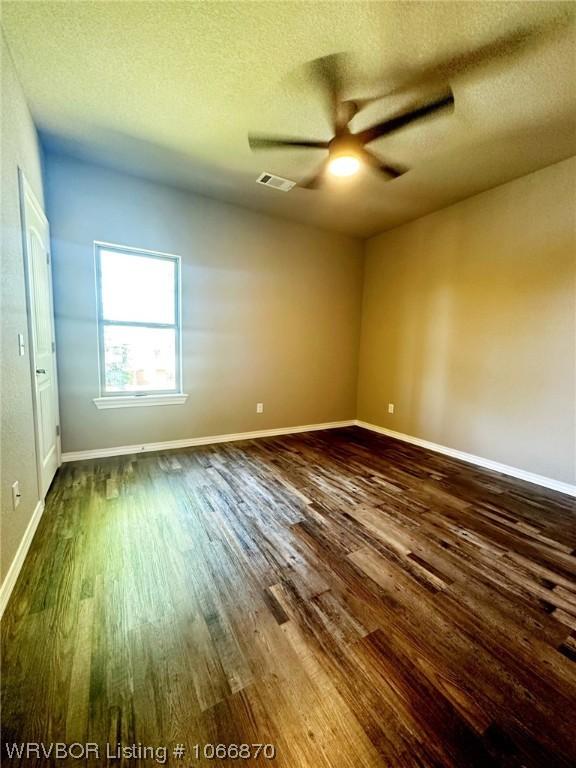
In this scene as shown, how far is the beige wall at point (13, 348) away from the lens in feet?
4.79

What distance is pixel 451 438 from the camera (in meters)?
3.49

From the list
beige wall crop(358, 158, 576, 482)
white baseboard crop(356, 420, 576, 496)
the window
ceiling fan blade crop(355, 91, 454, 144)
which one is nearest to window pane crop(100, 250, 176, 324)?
the window

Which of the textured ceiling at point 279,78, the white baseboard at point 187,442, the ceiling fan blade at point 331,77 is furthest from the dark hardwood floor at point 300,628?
the textured ceiling at point 279,78

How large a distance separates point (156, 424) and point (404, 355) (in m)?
3.21

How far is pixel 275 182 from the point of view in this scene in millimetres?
2984

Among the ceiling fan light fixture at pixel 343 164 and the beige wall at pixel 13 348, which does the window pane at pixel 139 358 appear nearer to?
the beige wall at pixel 13 348

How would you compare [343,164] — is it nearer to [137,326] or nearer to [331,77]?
[331,77]

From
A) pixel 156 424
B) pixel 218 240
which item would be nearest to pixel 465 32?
pixel 218 240

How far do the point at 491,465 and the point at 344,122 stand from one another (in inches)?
130

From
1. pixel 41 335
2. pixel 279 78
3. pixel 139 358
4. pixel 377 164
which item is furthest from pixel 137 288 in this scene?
pixel 377 164

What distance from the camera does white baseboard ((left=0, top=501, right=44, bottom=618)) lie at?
4.41ft

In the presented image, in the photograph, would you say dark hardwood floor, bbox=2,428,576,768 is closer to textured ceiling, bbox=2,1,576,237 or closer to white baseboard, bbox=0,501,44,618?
white baseboard, bbox=0,501,44,618

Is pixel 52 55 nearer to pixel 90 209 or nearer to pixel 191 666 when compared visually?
pixel 90 209

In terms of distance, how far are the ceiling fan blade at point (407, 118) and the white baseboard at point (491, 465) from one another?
9.94ft
